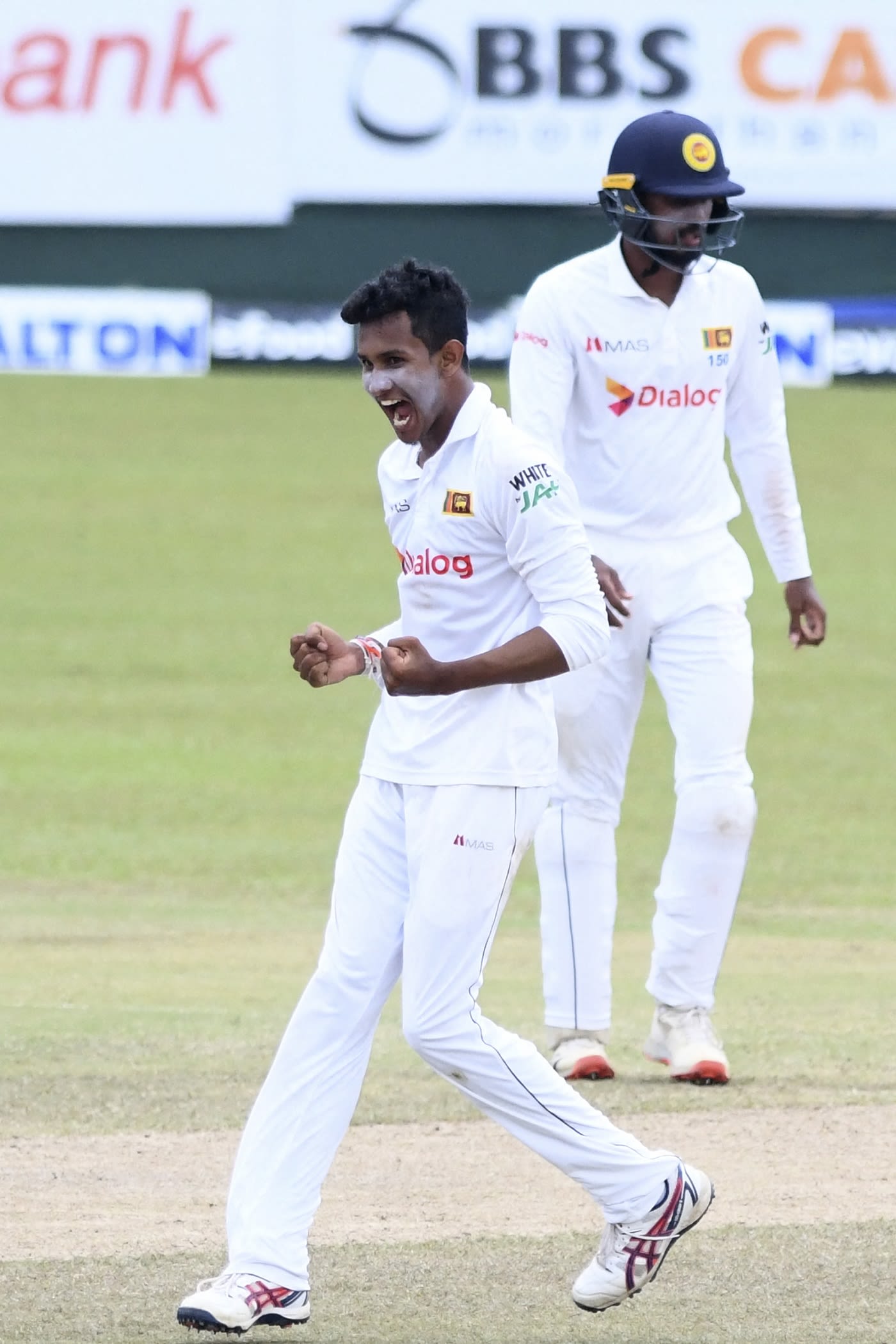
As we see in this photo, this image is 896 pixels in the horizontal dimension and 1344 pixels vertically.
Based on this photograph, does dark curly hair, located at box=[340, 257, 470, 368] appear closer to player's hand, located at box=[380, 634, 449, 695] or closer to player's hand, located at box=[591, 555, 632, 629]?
player's hand, located at box=[380, 634, 449, 695]

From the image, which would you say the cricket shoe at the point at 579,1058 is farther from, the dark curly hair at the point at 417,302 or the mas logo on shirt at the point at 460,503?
the dark curly hair at the point at 417,302

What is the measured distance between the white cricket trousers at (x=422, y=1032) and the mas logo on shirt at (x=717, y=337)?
2398mm

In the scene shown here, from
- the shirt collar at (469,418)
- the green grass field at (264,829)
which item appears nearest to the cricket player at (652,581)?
the green grass field at (264,829)

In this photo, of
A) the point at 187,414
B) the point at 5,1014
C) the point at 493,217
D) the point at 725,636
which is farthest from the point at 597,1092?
the point at 493,217

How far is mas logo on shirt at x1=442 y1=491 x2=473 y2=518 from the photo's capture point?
15.4 feet

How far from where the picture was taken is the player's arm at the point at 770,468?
275 inches

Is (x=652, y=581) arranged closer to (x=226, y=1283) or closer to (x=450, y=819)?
(x=450, y=819)

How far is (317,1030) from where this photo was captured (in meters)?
4.72

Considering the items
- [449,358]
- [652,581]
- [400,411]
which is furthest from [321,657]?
[652,581]

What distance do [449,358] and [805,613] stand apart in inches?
100

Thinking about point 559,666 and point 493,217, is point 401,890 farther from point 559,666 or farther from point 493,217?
point 493,217

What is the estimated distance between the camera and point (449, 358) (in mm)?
4758

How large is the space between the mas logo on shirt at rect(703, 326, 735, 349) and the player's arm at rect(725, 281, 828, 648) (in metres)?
0.13

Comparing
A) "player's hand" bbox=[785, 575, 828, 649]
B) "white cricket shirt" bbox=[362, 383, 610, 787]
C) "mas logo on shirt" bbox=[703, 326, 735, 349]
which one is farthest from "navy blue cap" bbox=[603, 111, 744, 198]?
"white cricket shirt" bbox=[362, 383, 610, 787]
